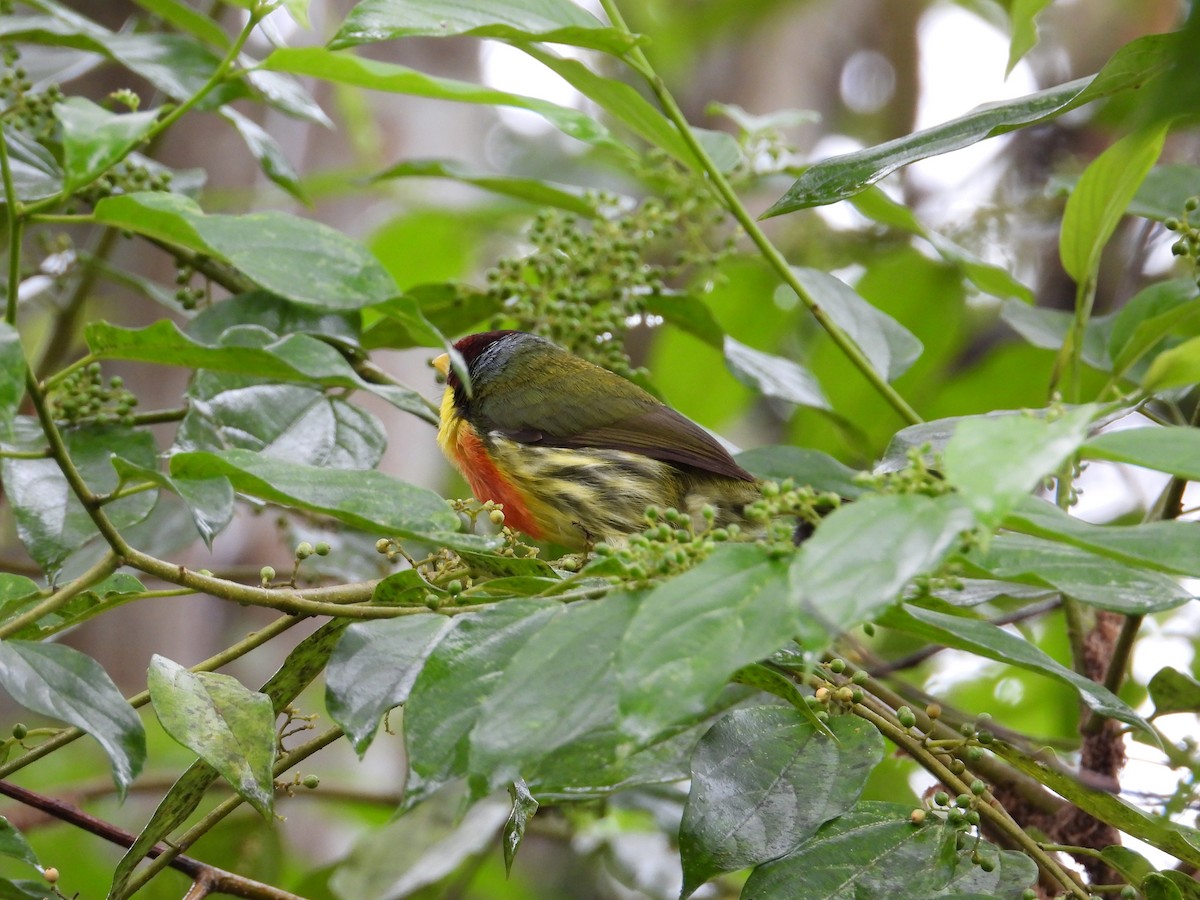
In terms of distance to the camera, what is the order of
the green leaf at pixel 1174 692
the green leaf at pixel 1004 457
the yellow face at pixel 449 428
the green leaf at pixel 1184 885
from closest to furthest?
the green leaf at pixel 1004 457 < the green leaf at pixel 1184 885 < the green leaf at pixel 1174 692 < the yellow face at pixel 449 428

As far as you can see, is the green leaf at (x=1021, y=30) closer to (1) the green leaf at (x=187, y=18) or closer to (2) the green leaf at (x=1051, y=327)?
(2) the green leaf at (x=1051, y=327)

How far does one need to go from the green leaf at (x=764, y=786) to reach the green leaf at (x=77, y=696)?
2.37 ft

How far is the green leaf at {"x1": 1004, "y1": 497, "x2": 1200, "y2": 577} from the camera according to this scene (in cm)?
114

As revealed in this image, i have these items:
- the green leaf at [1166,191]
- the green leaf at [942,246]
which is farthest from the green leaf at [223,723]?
the green leaf at [1166,191]

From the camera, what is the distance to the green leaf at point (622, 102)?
79.9 inches

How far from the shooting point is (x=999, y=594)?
205 cm

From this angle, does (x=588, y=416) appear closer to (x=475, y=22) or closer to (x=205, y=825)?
(x=475, y=22)

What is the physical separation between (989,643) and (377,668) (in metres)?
0.75

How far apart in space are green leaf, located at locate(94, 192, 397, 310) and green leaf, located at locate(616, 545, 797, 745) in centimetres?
92

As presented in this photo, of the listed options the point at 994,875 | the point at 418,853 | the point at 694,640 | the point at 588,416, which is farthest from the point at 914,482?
the point at 418,853

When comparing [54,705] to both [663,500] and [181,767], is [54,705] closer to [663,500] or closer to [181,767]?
[663,500]

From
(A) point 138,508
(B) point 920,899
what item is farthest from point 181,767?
(B) point 920,899

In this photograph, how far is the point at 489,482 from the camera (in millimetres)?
3174

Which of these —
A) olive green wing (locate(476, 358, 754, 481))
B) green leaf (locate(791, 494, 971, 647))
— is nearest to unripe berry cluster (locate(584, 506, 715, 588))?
green leaf (locate(791, 494, 971, 647))
